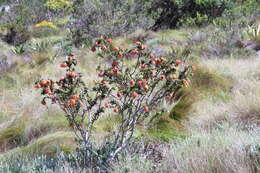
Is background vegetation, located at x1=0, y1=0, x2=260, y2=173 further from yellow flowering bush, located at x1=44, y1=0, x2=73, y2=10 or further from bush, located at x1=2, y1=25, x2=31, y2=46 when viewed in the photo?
yellow flowering bush, located at x1=44, y1=0, x2=73, y2=10

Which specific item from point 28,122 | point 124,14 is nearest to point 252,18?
point 124,14

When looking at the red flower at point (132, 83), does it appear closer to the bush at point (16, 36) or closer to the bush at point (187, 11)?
the bush at point (187, 11)

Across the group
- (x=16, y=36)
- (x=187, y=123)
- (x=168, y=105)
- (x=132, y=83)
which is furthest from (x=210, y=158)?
(x=16, y=36)

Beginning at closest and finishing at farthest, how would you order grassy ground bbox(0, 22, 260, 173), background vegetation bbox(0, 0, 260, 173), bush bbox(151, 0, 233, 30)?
grassy ground bbox(0, 22, 260, 173)
background vegetation bbox(0, 0, 260, 173)
bush bbox(151, 0, 233, 30)

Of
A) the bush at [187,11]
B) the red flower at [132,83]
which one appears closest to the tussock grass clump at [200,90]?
the red flower at [132,83]

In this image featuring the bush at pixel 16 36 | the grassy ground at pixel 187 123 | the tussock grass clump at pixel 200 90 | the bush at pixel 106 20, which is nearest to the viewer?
the grassy ground at pixel 187 123

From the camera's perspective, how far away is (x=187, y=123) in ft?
14.6

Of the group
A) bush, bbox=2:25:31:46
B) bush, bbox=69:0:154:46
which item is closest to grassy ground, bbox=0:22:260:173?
bush, bbox=69:0:154:46

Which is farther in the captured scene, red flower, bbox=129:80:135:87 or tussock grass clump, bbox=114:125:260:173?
red flower, bbox=129:80:135:87

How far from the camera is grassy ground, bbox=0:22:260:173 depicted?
2604 mm

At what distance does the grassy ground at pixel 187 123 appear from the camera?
103 inches

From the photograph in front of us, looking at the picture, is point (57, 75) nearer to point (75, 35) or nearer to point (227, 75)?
point (227, 75)

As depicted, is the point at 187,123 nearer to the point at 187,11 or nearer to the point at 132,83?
the point at 132,83

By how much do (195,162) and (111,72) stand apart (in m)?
1.00
